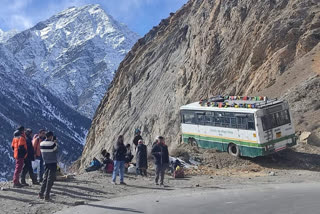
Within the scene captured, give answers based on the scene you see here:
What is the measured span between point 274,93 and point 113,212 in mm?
23499

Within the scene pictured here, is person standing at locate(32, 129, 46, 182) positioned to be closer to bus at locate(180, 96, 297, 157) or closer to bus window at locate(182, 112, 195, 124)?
bus at locate(180, 96, 297, 157)

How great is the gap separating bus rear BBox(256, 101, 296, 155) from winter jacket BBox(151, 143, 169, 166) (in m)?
6.27

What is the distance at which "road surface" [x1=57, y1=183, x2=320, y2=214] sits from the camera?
12164mm

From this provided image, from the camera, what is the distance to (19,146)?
14.7 metres

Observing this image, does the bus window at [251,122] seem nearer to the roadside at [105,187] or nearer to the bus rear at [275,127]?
the bus rear at [275,127]

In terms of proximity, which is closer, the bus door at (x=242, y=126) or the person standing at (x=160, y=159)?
the person standing at (x=160, y=159)

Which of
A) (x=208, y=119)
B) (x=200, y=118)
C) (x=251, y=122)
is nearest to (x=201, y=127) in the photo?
(x=200, y=118)

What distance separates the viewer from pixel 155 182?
1633 cm

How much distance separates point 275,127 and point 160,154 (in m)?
7.40

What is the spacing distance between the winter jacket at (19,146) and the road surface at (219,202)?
10.6ft

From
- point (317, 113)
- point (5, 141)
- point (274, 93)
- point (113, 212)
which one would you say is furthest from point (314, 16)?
point (5, 141)

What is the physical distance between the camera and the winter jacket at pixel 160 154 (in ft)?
52.5

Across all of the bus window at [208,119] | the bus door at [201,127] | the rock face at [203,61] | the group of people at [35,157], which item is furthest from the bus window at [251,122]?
the group of people at [35,157]

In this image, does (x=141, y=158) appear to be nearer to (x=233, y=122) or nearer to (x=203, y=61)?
(x=233, y=122)
